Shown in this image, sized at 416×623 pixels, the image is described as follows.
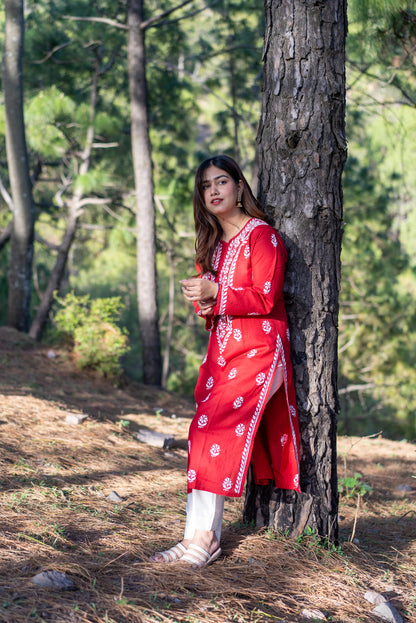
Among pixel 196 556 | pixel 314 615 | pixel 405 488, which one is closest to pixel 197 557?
pixel 196 556

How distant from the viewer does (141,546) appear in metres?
2.14

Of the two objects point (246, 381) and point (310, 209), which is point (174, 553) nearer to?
point (246, 381)

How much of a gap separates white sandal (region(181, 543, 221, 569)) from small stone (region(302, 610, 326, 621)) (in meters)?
0.42

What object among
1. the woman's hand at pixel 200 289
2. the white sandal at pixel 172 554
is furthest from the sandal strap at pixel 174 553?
the woman's hand at pixel 200 289

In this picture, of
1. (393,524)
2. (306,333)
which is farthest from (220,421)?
(393,524)

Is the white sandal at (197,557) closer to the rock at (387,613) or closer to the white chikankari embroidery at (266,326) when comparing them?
the rock at (387,613)

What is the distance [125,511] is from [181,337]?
1068 centimetres

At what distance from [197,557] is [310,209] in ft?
4.82

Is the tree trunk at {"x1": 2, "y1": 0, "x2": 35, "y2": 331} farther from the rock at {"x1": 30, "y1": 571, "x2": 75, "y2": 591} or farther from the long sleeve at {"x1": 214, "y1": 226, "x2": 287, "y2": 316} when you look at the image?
the rock at {"x1": 30, "y1": 571, "x2": 75, "y2": 591}

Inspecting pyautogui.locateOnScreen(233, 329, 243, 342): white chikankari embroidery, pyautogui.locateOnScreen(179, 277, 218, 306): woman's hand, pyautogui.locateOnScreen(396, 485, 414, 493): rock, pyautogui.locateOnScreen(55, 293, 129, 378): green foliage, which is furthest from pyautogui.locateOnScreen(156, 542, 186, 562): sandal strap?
pyautogui.locateOnScreen(55, 293, 129, 378): green foliage

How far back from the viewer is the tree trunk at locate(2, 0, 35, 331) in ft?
22.7

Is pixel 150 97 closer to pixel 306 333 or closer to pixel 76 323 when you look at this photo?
pixel 76 323

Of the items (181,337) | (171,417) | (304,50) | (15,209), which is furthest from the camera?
(181,337)

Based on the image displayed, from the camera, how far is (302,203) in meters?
2.41
